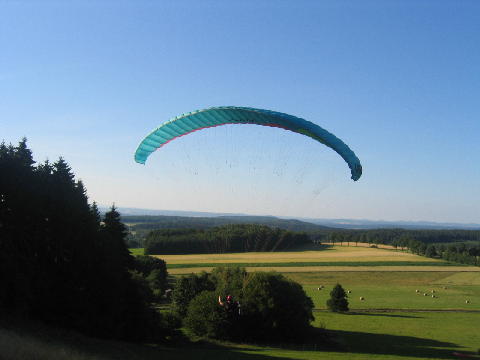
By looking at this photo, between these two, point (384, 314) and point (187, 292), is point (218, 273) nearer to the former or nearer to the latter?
point (187, 292)

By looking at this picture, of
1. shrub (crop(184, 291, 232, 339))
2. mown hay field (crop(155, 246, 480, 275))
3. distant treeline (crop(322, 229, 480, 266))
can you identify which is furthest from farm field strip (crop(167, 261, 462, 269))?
shrub (crop(184, 291, 232, 339))

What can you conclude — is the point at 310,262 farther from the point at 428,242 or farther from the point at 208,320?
the point at 428,242

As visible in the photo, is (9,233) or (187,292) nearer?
(9,233)

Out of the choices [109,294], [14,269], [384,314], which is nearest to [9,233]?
[14,269]

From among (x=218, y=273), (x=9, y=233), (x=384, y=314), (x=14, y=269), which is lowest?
(x=384, y=314)

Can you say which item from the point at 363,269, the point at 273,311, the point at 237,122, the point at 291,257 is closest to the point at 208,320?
the point at 273,311
